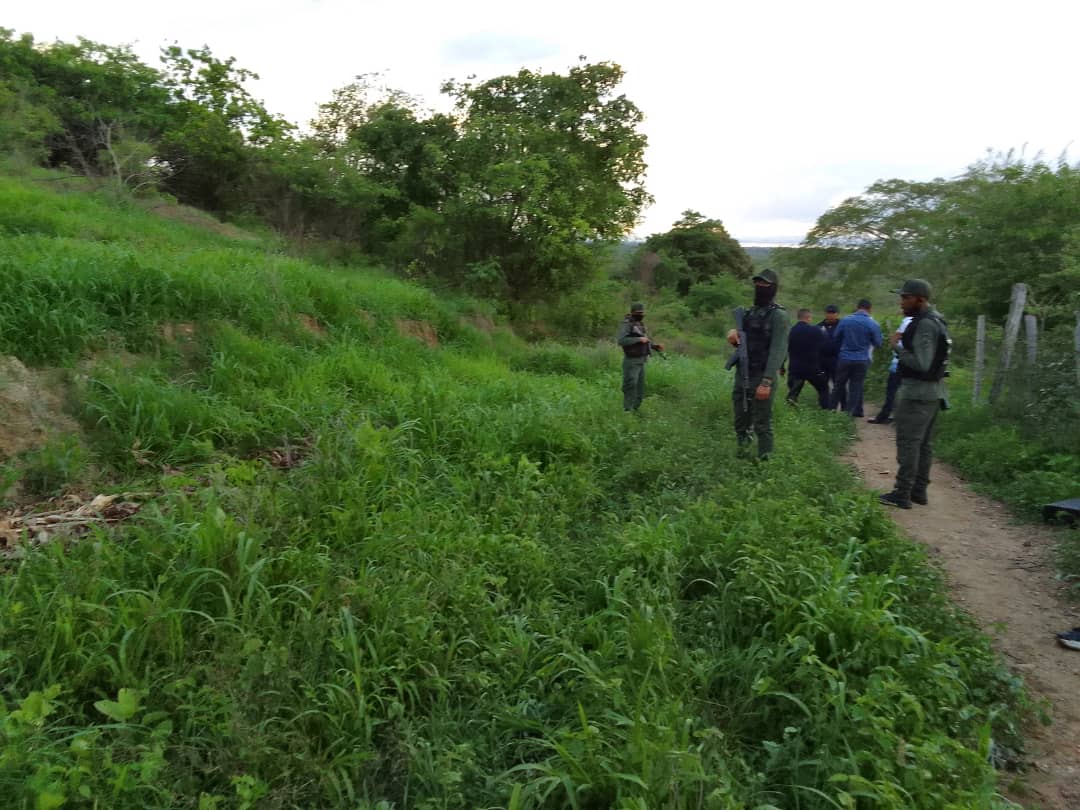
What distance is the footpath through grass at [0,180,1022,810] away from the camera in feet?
7.34

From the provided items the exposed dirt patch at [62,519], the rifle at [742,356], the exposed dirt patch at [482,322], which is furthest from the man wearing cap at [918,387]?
the exposed dirt patch at [482,322]

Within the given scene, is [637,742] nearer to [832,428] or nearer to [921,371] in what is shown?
[921,371]

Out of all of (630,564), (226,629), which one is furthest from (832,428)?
(226,629)

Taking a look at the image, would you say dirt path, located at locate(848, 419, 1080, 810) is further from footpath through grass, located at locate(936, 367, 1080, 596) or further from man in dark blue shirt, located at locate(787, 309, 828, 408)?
man in dark blue shirt, located at locate(787, 309, 828, 408)

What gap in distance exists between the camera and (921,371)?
539cm

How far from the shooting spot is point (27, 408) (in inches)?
183

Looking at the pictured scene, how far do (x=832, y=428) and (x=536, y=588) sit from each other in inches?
248

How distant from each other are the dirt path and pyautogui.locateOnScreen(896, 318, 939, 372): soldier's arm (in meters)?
1.27

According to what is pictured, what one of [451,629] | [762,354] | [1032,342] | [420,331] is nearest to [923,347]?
[762,354]

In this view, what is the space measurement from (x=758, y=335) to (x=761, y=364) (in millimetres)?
277

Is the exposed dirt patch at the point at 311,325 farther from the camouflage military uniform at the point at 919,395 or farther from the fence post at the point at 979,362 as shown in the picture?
the fence post at the point at 979,362

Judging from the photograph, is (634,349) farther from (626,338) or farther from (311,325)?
(311,325)

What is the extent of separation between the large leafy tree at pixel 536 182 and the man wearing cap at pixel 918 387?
10048 mm

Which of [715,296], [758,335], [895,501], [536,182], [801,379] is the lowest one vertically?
[895,501]
